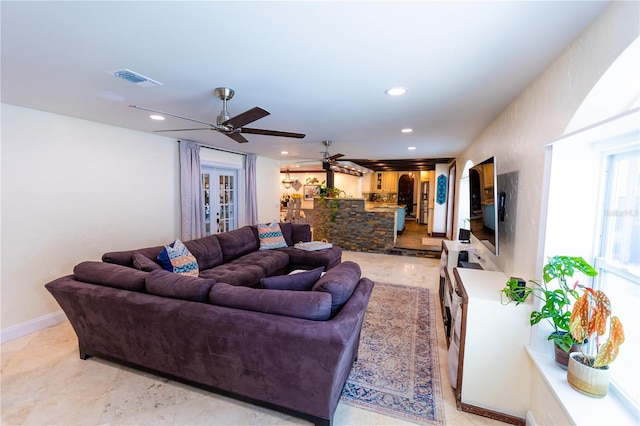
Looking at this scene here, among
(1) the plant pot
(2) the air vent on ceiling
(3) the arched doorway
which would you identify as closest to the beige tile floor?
(1) the plant pot

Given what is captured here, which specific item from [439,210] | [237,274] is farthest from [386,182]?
[237,274]

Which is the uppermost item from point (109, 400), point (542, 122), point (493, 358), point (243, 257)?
point (542, 122)

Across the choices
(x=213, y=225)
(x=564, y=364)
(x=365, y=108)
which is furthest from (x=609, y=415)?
(x=213, y=225)

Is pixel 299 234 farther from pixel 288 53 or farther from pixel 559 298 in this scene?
pixel 559 298

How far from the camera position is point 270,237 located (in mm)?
4738

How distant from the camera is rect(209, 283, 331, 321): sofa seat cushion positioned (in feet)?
5.48

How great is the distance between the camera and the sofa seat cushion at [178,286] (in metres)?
1.91

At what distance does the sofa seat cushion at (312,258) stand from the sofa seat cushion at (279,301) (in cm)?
247

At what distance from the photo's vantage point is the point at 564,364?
1.58 m

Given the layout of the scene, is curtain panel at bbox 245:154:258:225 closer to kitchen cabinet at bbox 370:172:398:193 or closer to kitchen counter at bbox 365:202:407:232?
kitchen counter at bbox 365:202:407:232

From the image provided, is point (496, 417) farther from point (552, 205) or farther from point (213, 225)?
point (213, 225)

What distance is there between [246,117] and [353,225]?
4.95m

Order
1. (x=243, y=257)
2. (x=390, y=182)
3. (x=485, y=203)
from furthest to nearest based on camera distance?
1. (x=390, y=182)
2. (x=243, y=257)
3. (x=485, y=203)

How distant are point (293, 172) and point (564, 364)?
34.7 feet
